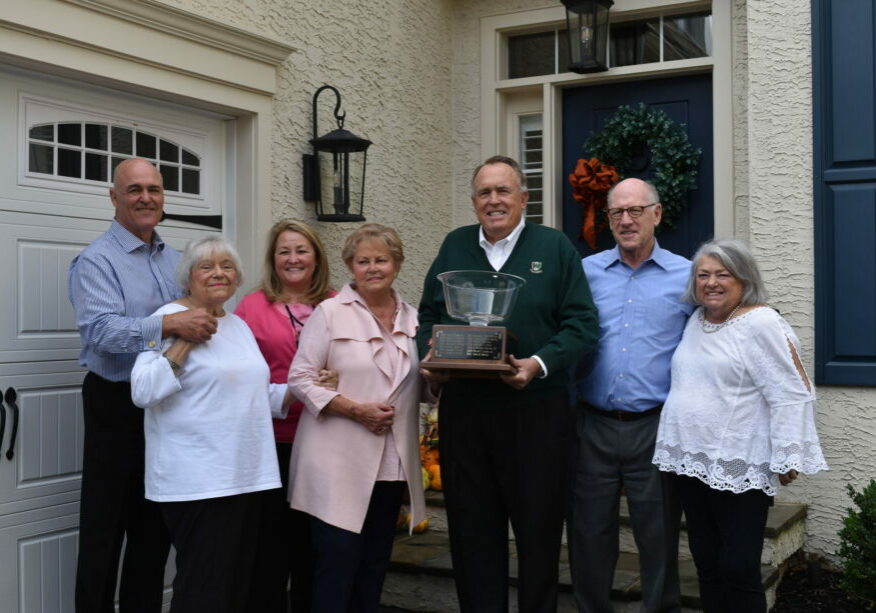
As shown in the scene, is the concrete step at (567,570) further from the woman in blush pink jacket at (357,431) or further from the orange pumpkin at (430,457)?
the woman in blush pink jacket at (357,431)

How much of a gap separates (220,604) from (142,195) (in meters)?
1.44

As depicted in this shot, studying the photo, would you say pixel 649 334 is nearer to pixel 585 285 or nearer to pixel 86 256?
pixel 585 285

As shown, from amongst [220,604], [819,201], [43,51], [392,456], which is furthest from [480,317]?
[819,201]

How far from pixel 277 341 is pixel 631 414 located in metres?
1.33

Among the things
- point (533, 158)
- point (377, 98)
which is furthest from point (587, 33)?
point (377, 98)

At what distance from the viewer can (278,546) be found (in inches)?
144

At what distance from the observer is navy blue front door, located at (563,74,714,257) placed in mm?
5723

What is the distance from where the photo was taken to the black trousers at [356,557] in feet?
11.0

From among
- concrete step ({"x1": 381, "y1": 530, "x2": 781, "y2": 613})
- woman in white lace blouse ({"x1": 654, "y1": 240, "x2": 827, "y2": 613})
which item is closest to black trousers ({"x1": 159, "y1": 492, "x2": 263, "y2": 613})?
woman in white lace blouse ({"x1": 654, "y1": 240, "x2": 827, "y2": 613})

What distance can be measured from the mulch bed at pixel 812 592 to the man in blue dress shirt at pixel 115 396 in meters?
2.93

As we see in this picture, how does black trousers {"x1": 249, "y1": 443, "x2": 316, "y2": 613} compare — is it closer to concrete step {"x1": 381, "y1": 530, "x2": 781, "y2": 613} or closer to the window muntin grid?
concrete step {"x1": 381, "y1": 530, "x2": 781, "y2": 613}

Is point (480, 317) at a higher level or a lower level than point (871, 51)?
lower

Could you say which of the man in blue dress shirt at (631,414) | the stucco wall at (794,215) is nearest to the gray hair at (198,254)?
the man in blue dress shirt at (631,414)

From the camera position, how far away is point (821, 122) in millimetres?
4781
